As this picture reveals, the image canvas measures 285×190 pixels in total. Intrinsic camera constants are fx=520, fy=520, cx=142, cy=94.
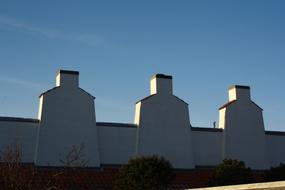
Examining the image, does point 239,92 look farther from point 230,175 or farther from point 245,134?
point 230,175

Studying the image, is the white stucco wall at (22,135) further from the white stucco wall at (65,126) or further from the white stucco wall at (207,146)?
the white stucco wall at (207,146)

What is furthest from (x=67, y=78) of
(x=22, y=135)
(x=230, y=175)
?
(x=230, y=175)

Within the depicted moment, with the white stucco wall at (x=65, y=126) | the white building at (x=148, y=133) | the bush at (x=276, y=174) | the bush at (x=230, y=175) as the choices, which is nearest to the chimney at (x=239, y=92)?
the white building at (x=148, y=133)

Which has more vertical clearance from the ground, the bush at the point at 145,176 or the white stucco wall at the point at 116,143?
the white stucco wall at the point at 116,143

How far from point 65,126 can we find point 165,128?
7007 millimetres

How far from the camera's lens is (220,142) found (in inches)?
1494

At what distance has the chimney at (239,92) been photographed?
127ft

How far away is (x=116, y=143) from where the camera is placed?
35281 millimetres

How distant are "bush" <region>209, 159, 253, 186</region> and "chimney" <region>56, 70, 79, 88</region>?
10.9 meters

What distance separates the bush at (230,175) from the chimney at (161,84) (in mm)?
6871

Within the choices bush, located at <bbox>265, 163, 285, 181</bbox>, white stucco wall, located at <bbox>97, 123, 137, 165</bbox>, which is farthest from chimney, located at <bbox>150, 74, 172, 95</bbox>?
bush, located at <bbox>265, 163, 285, 181</bbox>

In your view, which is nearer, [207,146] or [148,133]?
[148,133]

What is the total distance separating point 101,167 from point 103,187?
1312 millimetres

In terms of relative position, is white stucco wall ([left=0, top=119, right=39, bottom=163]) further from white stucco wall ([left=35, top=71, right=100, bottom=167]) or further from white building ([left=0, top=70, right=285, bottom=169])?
white stucco wall ([left=35, top=71, right=100, bottom=167])
